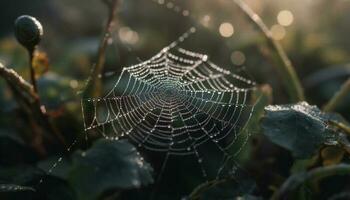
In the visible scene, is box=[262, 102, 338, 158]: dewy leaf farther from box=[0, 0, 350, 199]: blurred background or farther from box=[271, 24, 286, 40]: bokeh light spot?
box=[271, 24, 286, 40]: bokeh light spot

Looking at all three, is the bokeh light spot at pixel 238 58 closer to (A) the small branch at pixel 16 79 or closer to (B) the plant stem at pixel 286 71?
(B) the plant stem at pixel 286 71

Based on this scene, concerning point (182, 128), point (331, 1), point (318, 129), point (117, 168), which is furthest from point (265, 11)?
point (117, 168)

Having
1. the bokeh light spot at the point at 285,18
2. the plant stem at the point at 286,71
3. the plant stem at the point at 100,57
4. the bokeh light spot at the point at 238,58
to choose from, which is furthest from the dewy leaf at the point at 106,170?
the bokeh light spot at the point at 285,18

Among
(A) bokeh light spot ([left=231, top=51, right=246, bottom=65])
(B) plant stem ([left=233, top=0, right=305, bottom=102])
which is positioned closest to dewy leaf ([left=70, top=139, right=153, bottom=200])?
(B) plant stem ([left=233, top=0, right=305, bottom=102])

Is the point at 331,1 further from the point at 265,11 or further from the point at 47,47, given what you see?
the point at 47,47

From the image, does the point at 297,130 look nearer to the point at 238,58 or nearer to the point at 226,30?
the point at 238,58

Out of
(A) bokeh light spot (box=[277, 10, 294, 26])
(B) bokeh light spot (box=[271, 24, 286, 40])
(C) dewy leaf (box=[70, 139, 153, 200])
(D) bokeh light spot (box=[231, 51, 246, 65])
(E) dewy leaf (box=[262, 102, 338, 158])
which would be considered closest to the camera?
(C) dewy leaf (box=[70, 139, 153, 200])
